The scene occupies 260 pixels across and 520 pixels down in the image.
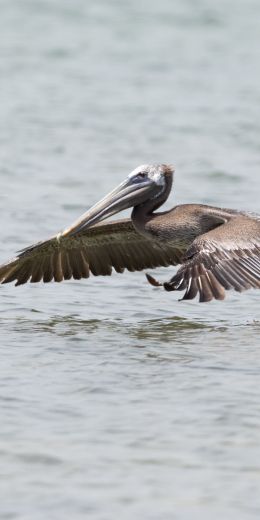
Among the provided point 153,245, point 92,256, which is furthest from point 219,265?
point 92,256

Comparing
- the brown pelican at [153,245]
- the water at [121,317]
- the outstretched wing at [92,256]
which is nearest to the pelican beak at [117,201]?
the brown pelican at [153,245]

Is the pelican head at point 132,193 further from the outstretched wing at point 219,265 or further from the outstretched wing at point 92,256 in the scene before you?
the outstretched wing at point 219,265

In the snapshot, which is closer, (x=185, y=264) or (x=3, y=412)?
(x=3, y=412)

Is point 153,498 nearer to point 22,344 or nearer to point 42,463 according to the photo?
point 42,463

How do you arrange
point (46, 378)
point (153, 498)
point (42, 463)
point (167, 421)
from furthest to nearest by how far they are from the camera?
1. point (46, 378)
2. point (167, 421)
3. point (42, 463)
4. point (153, 498)

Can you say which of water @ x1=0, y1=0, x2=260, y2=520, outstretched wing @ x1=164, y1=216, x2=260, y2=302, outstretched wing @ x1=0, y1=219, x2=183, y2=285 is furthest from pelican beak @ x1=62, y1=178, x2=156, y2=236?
outstretched wing @ x1=164, y1=216, x2=260, y2=302

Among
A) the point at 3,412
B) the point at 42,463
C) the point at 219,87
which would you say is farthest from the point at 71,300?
the point at 219,87

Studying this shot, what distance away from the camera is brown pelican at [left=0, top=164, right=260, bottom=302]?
7.64 m

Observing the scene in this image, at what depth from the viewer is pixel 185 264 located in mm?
7691

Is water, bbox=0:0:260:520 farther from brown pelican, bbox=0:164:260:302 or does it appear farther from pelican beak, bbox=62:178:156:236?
pelican beak, bbox=62:178:156:236

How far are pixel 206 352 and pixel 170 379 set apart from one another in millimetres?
680

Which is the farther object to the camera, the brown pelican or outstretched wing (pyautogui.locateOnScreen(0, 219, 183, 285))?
outstretched wing (pyautogui.locateOnScreen(0, 219, 183, 285))

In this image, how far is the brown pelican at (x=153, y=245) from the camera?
7.64m

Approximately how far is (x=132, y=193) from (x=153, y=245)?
65 cm
